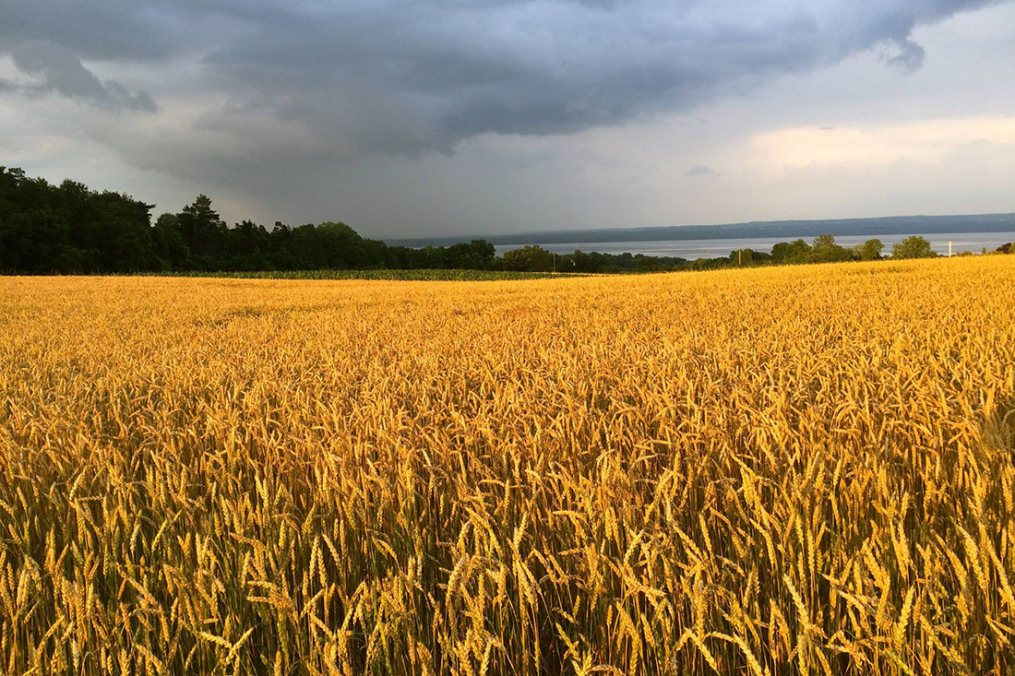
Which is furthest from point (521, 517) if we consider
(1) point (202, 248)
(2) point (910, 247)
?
(1) point (202, 248)

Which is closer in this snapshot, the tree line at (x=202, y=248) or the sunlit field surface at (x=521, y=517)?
the sunlit field surface at (x=521, y=517)

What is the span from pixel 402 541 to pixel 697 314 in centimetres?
678

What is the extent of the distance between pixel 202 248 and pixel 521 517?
92.5m

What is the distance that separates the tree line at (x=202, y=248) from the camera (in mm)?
53312

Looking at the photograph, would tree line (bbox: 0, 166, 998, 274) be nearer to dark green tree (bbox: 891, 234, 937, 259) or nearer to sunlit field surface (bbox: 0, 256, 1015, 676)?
dark green tree (bbox: 891, 234, 937, 259)

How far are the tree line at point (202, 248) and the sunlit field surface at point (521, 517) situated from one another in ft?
132

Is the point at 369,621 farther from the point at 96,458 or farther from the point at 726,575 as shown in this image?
the point at 96,458

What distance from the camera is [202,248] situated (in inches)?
3302

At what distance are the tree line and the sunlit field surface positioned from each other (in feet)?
132

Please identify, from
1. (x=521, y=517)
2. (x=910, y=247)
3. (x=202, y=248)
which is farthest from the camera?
(x=202, y=248)

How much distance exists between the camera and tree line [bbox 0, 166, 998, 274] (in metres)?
53.3

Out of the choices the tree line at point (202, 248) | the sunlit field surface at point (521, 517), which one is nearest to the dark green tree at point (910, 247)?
the tree line at point (202, 248)

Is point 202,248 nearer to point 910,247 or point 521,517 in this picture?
point 910,247

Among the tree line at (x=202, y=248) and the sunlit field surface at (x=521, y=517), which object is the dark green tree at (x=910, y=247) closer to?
the tree line at (x=202, y=248)
